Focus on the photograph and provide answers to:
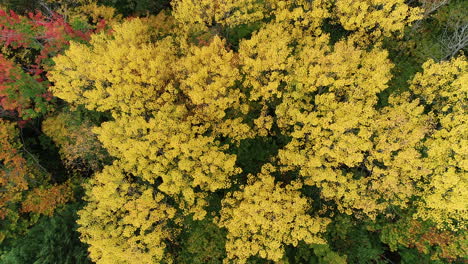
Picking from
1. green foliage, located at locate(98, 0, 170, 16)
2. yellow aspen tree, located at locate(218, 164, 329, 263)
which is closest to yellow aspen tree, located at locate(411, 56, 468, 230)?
yellow aspen tree, located at locate(218, 164, 329, 263)

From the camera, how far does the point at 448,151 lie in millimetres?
16344

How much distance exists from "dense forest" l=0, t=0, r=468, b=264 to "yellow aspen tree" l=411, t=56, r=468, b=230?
0.10 meters

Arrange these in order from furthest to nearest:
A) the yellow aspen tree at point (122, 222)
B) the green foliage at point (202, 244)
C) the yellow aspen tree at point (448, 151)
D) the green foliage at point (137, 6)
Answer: the green foliage at point (137, 6) < the green foliage at point (202, 244) < the yellow aspen tree at point (122, 222) < the yellow aspen tree at point (448, 151)

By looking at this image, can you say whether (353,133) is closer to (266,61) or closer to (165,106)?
(266,61)

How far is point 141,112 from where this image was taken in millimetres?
19312

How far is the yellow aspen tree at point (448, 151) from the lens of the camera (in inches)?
624

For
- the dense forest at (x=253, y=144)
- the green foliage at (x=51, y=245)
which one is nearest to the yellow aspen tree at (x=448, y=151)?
the dense forest at (x=253, y=144)

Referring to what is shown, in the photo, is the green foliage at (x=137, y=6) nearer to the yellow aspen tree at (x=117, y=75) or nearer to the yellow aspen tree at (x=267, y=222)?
the yellow aspen tree at (x=117, y=75)

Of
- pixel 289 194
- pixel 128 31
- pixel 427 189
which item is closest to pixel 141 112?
pixel 128 31

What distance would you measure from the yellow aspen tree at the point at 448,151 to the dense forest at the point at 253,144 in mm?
104

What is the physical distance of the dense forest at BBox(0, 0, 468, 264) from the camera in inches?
654

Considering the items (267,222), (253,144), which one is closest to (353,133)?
(253,144)

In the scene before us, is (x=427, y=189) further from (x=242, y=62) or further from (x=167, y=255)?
(x=167, y=255)

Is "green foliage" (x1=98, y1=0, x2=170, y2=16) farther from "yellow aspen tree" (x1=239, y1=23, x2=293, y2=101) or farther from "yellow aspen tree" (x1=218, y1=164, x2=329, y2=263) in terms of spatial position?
"yellow aspen tree" (x1=218, y1=164, x2=329, y2=263)
